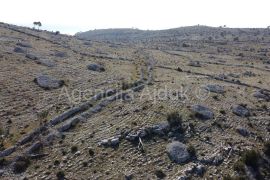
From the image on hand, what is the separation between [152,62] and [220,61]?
28.7 meters

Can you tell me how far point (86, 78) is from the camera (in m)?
77.9

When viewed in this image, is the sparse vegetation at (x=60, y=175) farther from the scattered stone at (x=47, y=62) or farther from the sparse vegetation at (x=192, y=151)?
the scattered stone at (x=47, y=62)

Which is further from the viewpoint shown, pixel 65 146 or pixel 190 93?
pixel 190 93

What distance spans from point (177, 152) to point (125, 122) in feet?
33.8

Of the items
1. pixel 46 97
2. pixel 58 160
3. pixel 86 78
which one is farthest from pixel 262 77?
pixel 58 160

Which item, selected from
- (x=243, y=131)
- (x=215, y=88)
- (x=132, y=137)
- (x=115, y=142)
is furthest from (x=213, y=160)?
(x=215, y=88)

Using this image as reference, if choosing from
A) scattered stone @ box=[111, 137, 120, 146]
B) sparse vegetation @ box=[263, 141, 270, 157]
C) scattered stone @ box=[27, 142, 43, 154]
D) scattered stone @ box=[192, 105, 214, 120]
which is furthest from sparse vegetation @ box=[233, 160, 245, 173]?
scattered stone @ box=[27, 142, 43, 154]

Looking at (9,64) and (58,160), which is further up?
(9,64)

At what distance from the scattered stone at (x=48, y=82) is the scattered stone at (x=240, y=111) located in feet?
108

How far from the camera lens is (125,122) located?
5709cm

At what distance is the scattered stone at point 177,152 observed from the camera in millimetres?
49672

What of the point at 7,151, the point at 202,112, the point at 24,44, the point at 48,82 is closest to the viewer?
the point at 7,151

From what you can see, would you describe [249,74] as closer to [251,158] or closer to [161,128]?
[161,128]

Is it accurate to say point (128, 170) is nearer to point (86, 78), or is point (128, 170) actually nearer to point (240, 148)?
point (240, 148)
